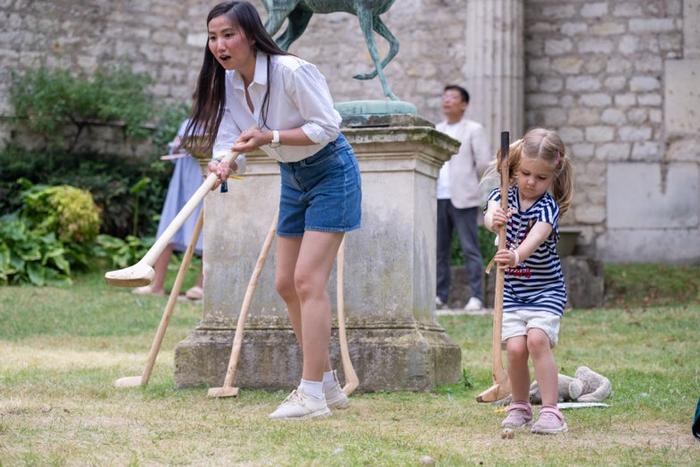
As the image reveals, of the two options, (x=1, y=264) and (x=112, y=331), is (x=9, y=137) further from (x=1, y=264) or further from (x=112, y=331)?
(x=112, y=331)

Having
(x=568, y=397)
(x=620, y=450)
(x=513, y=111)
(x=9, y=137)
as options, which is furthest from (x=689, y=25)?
(x=620, y=450)

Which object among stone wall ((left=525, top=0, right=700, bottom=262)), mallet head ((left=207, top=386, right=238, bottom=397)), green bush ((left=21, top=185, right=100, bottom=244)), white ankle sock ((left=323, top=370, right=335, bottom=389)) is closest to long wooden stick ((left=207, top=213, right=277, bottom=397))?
mallet head ((left=207, top=386, right=238, bottom=397))

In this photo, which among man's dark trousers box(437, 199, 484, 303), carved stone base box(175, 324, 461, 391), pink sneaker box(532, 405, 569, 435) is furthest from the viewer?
man's dark trousers box(437, 199, 484, 303)

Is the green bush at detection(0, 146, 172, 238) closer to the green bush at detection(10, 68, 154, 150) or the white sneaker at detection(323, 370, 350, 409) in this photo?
the green bush at detection(10, 68, 154, 150)

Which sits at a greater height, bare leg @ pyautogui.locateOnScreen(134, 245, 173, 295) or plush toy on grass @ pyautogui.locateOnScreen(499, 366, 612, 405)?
bare leg @ pyautogui.locateOnScreen(134, 245, 173, 295)

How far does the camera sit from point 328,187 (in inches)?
188

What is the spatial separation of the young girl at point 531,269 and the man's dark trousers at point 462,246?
6013 mm

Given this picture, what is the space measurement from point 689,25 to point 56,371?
396 inches

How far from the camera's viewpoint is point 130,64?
49.4ft

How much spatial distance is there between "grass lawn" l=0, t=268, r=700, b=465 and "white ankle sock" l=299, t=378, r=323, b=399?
107 millimetres

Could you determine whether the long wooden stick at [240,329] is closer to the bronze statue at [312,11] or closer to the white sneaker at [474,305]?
the bronze statue at [312,11]

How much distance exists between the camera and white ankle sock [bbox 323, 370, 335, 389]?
5.02 m

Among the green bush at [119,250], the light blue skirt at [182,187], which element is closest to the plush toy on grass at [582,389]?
the light blue skirt at [182,187]

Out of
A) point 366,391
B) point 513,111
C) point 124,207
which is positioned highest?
point 513,111
